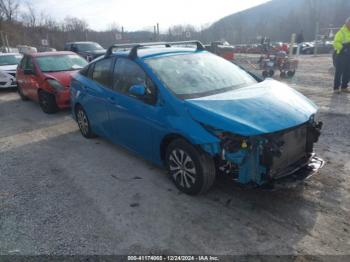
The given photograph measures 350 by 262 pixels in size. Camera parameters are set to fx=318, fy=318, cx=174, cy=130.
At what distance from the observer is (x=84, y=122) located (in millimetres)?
6078

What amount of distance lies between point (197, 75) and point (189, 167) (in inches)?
53.0

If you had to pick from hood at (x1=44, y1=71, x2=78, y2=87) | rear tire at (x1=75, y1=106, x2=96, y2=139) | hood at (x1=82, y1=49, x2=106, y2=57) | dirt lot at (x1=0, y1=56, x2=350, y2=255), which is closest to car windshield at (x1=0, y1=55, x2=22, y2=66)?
hood at (x1=82, y1=49, x2=106, y2=57)

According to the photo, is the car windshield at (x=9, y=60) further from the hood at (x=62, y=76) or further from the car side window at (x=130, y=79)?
the car side window at (x=130, y=79)

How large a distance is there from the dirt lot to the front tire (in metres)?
0.16

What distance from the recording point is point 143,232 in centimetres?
325

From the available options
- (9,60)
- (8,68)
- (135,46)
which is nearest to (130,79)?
(135,46)

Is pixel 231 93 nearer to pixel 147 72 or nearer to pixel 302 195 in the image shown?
pixel 147 72

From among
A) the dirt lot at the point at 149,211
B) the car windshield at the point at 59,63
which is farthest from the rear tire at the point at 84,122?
the car windshield at the point at 59,63

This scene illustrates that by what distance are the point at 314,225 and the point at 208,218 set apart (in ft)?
3.51

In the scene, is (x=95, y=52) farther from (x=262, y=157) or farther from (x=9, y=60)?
(x=262, y=157)

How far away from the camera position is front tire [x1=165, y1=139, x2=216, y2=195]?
11.6 ft

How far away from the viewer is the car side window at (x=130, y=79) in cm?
406

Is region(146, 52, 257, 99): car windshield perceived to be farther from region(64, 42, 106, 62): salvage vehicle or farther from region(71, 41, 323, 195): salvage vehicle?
region(64, 42, 106, 62): salvage vehicle

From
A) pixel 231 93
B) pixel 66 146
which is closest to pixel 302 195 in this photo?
pixel 231 93
